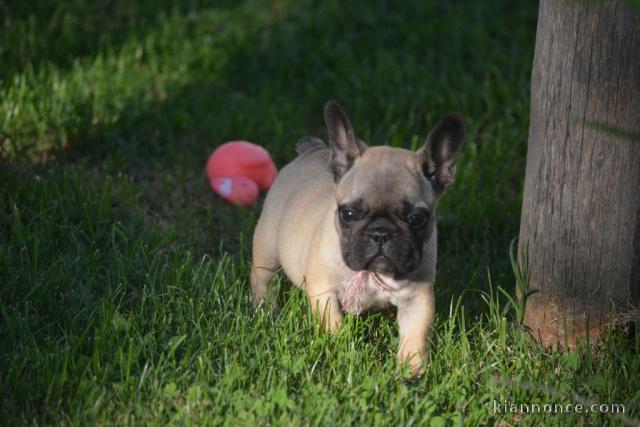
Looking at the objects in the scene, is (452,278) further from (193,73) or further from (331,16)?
(331,16)

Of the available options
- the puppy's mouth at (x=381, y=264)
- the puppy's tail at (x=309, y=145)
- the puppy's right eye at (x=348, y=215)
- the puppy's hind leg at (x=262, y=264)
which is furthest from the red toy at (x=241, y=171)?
the puppy's mouth at (x=381, y=264)

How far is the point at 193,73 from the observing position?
7.14 meters

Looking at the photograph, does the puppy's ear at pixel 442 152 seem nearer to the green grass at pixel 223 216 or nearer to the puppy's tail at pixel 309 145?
the green grass at pixel 223 216

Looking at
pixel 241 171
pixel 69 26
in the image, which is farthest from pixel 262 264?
pixel 69 26

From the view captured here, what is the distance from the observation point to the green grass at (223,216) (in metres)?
3.69

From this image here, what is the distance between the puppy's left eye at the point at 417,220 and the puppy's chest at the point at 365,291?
294 millimetres

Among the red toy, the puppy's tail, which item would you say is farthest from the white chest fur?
the red toy

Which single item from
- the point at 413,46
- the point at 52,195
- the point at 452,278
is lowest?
the point at 452,278

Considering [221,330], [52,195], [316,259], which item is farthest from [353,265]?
[52,195]

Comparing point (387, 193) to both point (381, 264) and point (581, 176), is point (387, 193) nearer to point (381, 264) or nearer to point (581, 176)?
point (381, 264)

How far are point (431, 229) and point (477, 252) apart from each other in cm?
132

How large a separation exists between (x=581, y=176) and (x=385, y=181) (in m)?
0.86

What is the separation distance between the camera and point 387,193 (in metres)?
3.95

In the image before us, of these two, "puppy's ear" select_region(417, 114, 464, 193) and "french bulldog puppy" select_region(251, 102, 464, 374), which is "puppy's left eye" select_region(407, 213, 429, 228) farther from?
"puppy's ear" select_region(417, 114, 464, 193)
